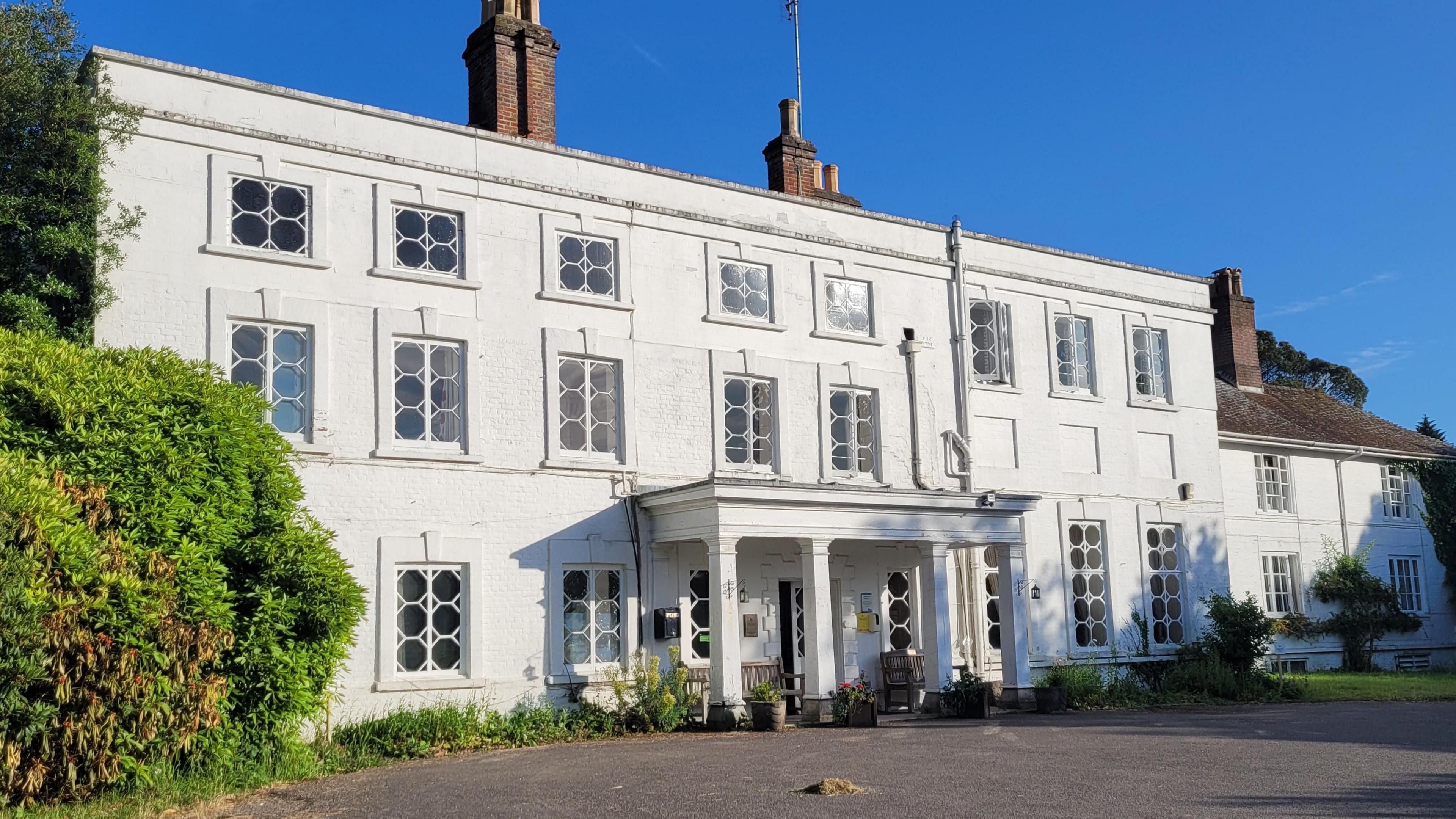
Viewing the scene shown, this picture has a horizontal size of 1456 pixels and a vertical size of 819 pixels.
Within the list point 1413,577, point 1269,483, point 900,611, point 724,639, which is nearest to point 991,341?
point 900,611

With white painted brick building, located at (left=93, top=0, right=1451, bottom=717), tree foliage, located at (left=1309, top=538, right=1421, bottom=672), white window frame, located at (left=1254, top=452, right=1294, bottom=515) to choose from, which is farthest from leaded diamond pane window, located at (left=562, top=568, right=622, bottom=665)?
tree foliage, located at (left=1309, top=538, right=1421, bottom=672)

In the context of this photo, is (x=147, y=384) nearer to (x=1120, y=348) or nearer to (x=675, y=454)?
(x=675, y=454)

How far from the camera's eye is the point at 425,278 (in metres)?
17.2

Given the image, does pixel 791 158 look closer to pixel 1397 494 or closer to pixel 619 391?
pixel 619 391

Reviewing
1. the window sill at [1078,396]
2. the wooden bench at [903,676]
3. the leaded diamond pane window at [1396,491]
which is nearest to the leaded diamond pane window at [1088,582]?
the window sill at [1078,396]

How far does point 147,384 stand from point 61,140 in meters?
4.20

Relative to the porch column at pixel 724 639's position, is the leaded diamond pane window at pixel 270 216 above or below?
above

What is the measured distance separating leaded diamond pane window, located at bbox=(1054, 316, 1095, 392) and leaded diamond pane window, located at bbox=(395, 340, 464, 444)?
11088 mm

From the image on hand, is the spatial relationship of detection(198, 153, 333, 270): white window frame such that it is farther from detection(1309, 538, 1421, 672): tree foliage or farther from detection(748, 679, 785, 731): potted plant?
detection(1309, 538, 1421, 672): tree foliage

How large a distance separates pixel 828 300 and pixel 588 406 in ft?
15.4

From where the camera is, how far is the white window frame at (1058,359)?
23.1 metres

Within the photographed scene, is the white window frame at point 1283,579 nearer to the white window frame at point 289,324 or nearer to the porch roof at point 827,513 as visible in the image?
the porch roof at point 827,513

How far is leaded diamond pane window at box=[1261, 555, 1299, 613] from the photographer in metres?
27.8

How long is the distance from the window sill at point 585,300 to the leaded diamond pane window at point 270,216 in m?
3.21
